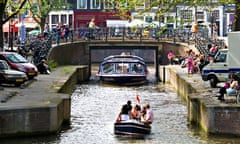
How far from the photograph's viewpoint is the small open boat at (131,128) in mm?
30797

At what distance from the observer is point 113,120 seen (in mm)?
36062

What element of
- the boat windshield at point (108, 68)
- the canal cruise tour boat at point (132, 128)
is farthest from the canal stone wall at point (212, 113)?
the boat windshield at point (108, 68)

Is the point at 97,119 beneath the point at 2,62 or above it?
beneath

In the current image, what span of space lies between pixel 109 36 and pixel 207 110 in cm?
4258

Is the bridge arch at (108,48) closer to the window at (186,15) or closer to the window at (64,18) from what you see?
the window at (186,15)

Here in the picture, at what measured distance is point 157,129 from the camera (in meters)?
33.2

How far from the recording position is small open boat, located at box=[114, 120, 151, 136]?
101 feet

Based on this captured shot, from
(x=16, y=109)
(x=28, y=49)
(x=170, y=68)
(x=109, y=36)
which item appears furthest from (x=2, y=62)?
(x=109, y=36)

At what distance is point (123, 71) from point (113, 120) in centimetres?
2511

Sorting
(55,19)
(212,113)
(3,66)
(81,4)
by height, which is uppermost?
(81,4)

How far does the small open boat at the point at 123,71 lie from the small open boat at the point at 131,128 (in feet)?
94.5

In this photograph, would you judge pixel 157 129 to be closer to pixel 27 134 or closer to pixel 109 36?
pixel 27 134

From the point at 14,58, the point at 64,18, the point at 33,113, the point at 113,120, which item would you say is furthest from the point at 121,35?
the point at 33,113

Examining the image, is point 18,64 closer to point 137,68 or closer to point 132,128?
point 132,128
